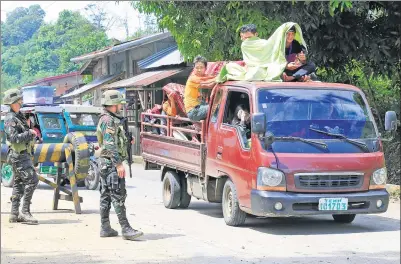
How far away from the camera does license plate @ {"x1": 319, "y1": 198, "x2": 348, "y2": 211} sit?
958cm

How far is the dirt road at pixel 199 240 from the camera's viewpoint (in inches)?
318

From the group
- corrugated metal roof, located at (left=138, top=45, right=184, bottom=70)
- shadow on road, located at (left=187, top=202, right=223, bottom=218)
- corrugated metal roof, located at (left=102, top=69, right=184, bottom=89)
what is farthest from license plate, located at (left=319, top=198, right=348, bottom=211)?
corrugated metal roof, located at (left=138, top=45, right=184, bottom=70)

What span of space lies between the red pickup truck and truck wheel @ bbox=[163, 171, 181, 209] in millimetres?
1045

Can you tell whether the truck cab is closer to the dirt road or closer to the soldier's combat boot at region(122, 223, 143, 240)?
the dirt road

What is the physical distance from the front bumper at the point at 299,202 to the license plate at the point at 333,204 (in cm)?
4

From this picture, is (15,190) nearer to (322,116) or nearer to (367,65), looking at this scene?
(322,116)

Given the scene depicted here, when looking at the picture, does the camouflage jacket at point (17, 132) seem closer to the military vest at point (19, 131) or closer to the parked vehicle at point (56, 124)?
the military vest at point (19, 131)

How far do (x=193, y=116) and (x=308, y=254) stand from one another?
384cm

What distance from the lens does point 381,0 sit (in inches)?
552

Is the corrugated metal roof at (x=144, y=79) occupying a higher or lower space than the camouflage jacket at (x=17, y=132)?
higher

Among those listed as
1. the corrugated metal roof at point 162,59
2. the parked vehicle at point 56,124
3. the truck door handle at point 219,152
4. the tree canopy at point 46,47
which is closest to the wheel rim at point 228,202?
the truck door handle at point 219,152

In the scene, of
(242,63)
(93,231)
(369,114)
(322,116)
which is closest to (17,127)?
(93,231)

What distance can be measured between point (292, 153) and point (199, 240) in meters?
1.60

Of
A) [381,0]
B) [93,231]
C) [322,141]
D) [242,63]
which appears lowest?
[93,231]
